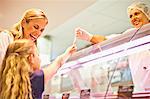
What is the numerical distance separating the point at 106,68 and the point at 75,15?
4.59 ft

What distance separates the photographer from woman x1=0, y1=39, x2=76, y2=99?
1501mm

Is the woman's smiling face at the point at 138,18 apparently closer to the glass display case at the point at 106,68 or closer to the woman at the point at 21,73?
the glass display case at the point at 106,68

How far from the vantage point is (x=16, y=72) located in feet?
5.07

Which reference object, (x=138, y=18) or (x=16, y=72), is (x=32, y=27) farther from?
(x=138, y=18)

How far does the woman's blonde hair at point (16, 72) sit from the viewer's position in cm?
150

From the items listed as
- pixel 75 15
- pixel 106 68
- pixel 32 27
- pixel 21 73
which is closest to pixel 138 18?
pixel 106 68

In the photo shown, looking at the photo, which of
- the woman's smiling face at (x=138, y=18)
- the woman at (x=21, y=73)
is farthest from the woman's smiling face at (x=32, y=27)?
the woman's smiling face at (x=138, y=18)

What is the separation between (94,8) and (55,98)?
1166 millimetres

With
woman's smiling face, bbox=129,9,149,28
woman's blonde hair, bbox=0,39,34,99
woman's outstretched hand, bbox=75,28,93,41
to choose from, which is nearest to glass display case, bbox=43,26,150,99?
woman's outstretched hand, bbox=75,28,93,41

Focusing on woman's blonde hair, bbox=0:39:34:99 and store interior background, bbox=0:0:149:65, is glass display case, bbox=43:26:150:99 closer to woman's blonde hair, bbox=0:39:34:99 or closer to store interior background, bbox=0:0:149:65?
woman's blonde hair, bbox=0:39:34:99

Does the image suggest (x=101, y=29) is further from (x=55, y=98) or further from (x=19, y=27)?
(x=19, y=27)

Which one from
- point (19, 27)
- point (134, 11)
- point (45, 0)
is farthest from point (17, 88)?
point (45, 0)

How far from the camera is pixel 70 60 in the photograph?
2197 millimetres

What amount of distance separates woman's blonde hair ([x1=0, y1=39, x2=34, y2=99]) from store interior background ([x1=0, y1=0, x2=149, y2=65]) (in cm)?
122
